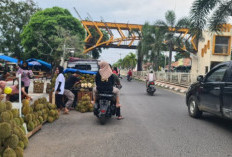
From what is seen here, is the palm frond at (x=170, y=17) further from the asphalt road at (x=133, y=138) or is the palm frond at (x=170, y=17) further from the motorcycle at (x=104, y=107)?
the motorcycle at (x=104, y=107)

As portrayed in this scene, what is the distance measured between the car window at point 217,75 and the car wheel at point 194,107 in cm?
87

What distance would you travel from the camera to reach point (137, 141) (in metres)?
4.62

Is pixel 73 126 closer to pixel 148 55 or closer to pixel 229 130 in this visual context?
pixel 229 130

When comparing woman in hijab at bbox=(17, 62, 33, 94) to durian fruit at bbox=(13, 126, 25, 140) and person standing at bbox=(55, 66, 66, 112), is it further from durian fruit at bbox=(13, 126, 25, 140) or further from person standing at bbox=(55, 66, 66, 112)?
durian fruit at bbox=(13, 126, 25, 140)

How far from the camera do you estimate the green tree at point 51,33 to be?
1275 inches

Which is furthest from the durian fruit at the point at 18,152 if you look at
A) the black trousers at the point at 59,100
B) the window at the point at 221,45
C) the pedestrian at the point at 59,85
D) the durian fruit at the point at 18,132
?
the window at the point at 221,45

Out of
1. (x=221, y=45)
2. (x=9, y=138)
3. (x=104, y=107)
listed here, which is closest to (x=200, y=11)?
(x=104, y=107)

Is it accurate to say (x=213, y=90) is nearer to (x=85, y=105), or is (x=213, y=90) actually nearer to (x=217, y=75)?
(x=217, y=75)

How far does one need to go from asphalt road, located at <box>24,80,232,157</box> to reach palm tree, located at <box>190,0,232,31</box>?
8.22 meters

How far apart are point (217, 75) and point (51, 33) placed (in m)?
31.7

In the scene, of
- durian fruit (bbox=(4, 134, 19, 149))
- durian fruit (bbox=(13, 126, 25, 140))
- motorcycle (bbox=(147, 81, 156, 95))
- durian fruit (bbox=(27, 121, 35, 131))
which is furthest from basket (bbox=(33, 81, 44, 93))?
durian fruit (bbox=(4, 134, 19, 149))

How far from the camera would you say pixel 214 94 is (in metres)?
5.91

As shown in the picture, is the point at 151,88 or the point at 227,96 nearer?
the point at 227,96

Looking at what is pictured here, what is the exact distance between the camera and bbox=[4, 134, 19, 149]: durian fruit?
11.3 feet
